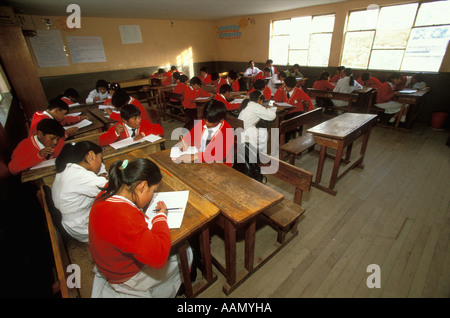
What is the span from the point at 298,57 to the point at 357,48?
2.10 m

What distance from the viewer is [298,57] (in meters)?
8.19

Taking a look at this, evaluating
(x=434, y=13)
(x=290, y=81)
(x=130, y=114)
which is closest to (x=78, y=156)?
(x=130, y=114)

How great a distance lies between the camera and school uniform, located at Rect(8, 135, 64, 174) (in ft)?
6.42

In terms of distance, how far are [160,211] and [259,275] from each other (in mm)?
1149

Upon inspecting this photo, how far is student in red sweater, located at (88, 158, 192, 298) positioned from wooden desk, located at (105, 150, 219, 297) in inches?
4.9

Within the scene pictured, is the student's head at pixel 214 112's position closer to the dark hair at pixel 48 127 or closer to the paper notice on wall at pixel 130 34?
the dark hair at pixel 48 127

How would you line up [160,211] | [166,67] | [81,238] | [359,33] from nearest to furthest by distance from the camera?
1. [160,211]
2. [81,238]
3. [359,33]
4. [166,67]

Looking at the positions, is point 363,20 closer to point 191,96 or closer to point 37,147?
point 191,96

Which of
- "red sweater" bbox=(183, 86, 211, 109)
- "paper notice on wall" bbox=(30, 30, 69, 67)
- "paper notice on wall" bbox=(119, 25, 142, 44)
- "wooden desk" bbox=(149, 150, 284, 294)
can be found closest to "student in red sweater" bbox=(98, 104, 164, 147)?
"wooden desk" bbox=(149, 150, 284, 294)

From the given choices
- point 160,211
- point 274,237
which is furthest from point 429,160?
point 160,211

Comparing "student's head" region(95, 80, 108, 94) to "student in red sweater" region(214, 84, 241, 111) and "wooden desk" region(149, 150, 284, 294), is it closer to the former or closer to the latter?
"student in red sweater" region(214, 84, 241, 111)

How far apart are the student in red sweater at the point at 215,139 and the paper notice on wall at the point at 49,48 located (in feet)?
25.6

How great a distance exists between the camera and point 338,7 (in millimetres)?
6578
